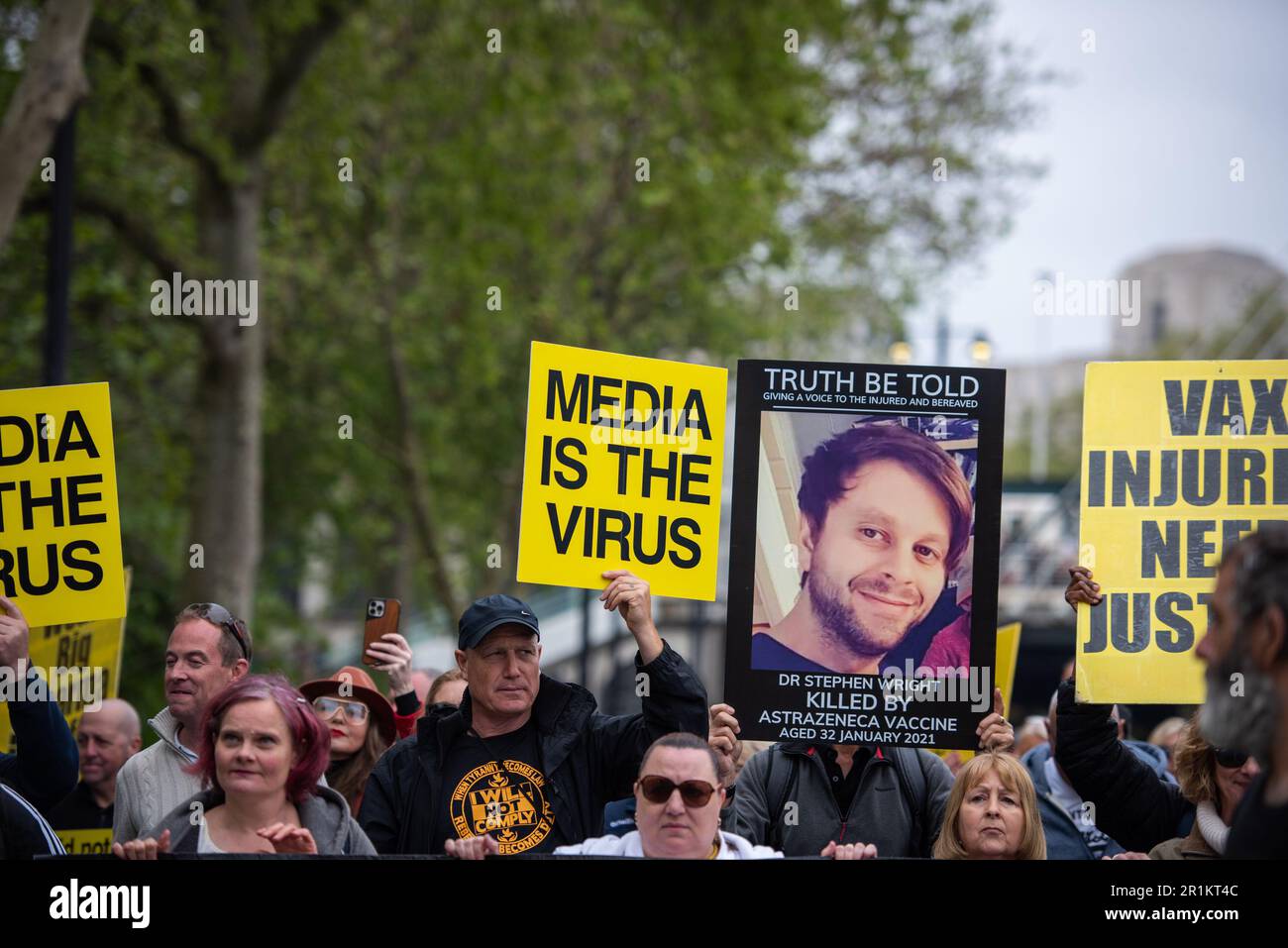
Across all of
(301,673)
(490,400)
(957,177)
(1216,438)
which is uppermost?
(957,177)

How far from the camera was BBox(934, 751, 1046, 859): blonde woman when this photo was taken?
182 inches

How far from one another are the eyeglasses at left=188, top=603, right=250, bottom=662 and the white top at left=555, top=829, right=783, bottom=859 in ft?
4.90

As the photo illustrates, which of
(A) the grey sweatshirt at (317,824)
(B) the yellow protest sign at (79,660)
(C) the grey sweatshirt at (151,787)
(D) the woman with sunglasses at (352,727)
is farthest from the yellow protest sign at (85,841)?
(A) the grey sweatshirt at (317,824)

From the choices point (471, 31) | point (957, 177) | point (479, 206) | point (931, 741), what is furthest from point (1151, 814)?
point (957, 177)

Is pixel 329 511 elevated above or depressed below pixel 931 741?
above

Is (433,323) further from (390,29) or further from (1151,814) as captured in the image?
(1151,814)

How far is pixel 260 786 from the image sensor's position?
13.7 ft

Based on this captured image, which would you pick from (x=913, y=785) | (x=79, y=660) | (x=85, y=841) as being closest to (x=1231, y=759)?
(x=913, y=785)

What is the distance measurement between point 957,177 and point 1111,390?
1683 cm

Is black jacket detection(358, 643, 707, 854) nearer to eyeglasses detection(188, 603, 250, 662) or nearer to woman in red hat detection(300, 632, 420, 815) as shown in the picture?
eyeglasses detection(188, 603, 250, 662)

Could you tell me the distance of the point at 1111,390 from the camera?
520cm

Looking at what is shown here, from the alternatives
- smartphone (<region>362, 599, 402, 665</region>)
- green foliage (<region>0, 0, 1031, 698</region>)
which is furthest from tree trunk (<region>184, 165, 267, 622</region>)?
smartphone (<region>362, 599, 402, 665</region>)

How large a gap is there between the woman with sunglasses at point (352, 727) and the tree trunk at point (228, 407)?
7920mm
